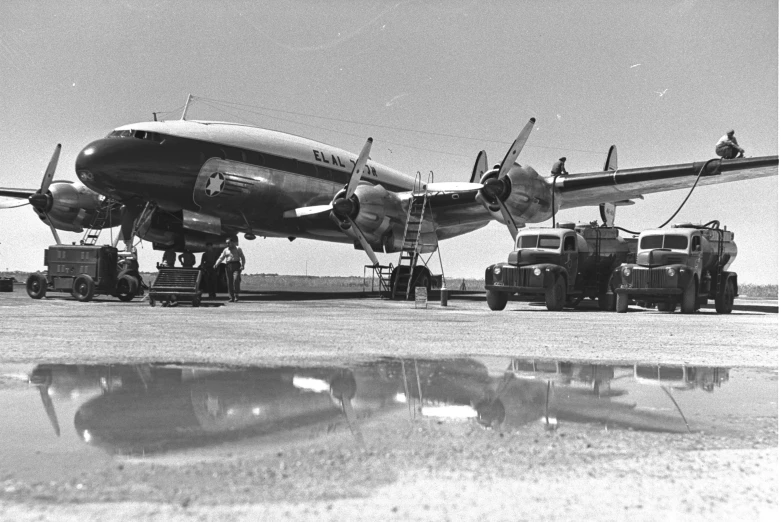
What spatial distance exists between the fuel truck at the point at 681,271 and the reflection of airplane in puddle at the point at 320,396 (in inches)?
429

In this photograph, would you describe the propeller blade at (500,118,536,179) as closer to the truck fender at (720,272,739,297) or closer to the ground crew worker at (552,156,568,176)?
the ground crew worker at (552,156,568,176)

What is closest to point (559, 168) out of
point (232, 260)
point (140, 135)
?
point (232, 260)

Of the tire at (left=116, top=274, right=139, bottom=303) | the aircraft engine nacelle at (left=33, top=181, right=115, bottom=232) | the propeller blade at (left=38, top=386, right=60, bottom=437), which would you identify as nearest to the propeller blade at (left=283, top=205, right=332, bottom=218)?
the tire at (left=116, top=274, right=139, bottom=303)

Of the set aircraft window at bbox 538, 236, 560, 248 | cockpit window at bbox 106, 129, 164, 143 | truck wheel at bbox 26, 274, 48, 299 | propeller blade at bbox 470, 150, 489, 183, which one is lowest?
truck wheel at bbox 26, 274, 48, 299

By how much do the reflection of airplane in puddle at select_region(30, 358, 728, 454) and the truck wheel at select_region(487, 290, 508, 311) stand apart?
1134 cm

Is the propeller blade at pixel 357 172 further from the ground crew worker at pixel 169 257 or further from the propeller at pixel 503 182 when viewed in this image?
the ground crew worker at pixel 169 257

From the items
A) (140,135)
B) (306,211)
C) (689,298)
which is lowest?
(689,298)

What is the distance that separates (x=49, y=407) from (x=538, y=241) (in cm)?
1563

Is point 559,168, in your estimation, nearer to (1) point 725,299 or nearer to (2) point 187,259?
(1) point 725,299

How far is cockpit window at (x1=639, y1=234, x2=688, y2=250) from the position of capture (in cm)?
1719

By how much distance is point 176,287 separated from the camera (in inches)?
679

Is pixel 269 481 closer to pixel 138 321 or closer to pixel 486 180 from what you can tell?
pixel 138 321

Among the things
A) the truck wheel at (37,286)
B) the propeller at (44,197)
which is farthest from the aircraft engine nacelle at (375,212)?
the propeller at (44,197)

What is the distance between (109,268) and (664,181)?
1711 centimetres
